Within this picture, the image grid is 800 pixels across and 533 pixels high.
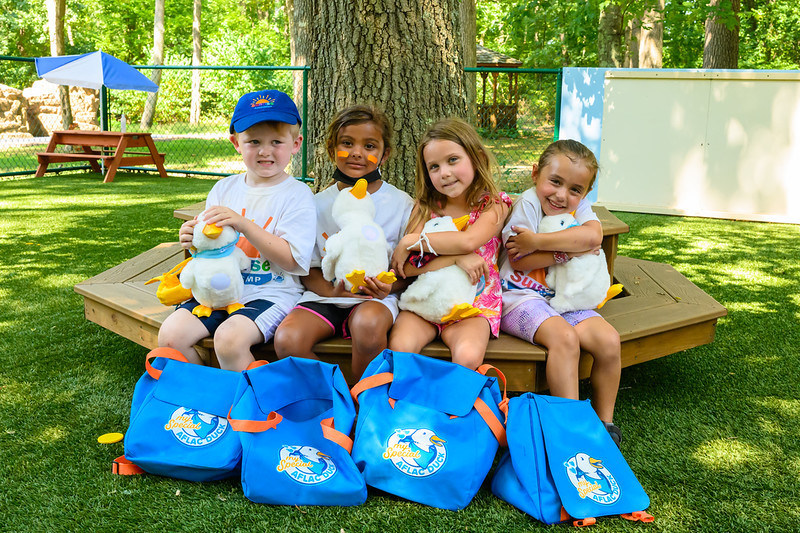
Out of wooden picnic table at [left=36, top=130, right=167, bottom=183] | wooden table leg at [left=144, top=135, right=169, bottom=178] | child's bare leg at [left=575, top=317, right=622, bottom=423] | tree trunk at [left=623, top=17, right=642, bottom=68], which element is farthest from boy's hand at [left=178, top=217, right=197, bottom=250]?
tree trunk at [left=623, top=17, right=642, bottom=68]

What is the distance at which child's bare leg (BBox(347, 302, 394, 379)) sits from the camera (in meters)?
2.52

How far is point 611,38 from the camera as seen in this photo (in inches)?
603

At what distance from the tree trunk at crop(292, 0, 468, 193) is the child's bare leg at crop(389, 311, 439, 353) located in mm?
1232

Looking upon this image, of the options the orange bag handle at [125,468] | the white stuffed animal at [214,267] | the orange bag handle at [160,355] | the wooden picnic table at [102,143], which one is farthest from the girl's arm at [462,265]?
the wooden picnic table at [102,143]

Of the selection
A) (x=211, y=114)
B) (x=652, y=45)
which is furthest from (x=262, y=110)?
(x=652, y=45)

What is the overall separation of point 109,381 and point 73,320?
3.50ft

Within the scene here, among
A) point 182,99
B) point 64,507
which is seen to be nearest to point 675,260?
point 64,507

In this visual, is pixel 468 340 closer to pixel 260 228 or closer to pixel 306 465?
pixel 306 465

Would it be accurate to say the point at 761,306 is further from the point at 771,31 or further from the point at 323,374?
the point at 771,31

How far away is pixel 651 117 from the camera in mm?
7891

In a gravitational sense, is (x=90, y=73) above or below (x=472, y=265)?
above

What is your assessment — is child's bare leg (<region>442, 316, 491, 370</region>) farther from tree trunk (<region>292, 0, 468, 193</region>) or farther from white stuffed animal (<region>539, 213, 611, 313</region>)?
tree trunk (<region>292, 0, 468, 193</region>)

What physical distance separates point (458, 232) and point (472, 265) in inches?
5.7

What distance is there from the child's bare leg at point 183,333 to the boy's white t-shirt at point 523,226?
125 centimetres
